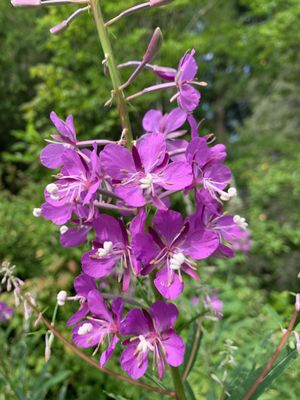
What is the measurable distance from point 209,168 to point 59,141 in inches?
18.7

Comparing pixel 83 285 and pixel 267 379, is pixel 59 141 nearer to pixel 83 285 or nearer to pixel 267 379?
pixel 83 285

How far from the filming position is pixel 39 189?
21.6 ft

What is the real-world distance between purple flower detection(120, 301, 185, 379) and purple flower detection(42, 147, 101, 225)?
320mm

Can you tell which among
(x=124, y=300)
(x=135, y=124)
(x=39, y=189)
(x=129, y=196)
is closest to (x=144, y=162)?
(x=129, y=196)

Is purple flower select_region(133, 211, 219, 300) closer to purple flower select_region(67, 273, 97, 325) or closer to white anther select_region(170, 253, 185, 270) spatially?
white anther select_region(170, 253, 185, 270)

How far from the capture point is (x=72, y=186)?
1.22 meters

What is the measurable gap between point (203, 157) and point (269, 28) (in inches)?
250

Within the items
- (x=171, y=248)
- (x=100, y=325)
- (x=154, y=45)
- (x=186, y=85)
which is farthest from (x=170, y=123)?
(x=100, y=325)

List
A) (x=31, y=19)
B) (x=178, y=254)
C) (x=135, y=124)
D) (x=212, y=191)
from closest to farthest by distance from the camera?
(x=178, y=254), (x=212, y=191), (x=135, y=124), (x=31, y=19)

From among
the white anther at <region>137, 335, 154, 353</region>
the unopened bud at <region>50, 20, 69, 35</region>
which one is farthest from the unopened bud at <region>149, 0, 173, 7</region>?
the white anther at <region>137, 335, 154, 353</region>

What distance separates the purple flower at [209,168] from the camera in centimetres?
120

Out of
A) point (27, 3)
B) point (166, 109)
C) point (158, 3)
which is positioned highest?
point (27, 3)

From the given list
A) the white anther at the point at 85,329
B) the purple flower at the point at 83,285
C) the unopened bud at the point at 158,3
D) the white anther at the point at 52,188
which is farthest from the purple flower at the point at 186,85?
the white anther at the point at 85,329

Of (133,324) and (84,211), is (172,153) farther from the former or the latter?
(133,324)
